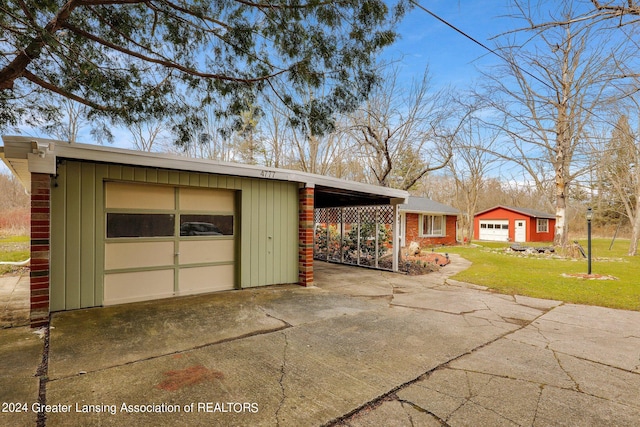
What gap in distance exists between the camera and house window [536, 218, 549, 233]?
25.0 m

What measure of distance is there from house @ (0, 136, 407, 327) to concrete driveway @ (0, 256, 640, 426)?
1.66 ft

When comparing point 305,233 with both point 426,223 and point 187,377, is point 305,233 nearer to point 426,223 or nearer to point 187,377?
point 187,377

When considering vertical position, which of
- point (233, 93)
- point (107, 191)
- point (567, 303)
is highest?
point (233, 93)

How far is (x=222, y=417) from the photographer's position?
2.28 metres

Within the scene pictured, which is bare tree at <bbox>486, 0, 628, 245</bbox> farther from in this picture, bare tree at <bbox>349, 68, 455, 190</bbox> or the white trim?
the white trim

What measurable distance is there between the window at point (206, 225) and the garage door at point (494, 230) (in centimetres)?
2457

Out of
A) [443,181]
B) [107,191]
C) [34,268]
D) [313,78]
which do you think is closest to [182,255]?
[107,191]

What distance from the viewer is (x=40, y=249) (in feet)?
13.4

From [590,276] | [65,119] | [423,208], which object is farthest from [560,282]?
[65,119]

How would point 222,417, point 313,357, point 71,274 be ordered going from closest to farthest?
point 222,417
point 313,357
point 71,274

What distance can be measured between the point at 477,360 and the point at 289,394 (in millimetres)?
2035

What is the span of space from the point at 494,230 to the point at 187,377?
90.2 feet

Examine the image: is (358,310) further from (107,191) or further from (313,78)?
(107,191)

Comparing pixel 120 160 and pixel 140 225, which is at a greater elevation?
pixel 120 160
